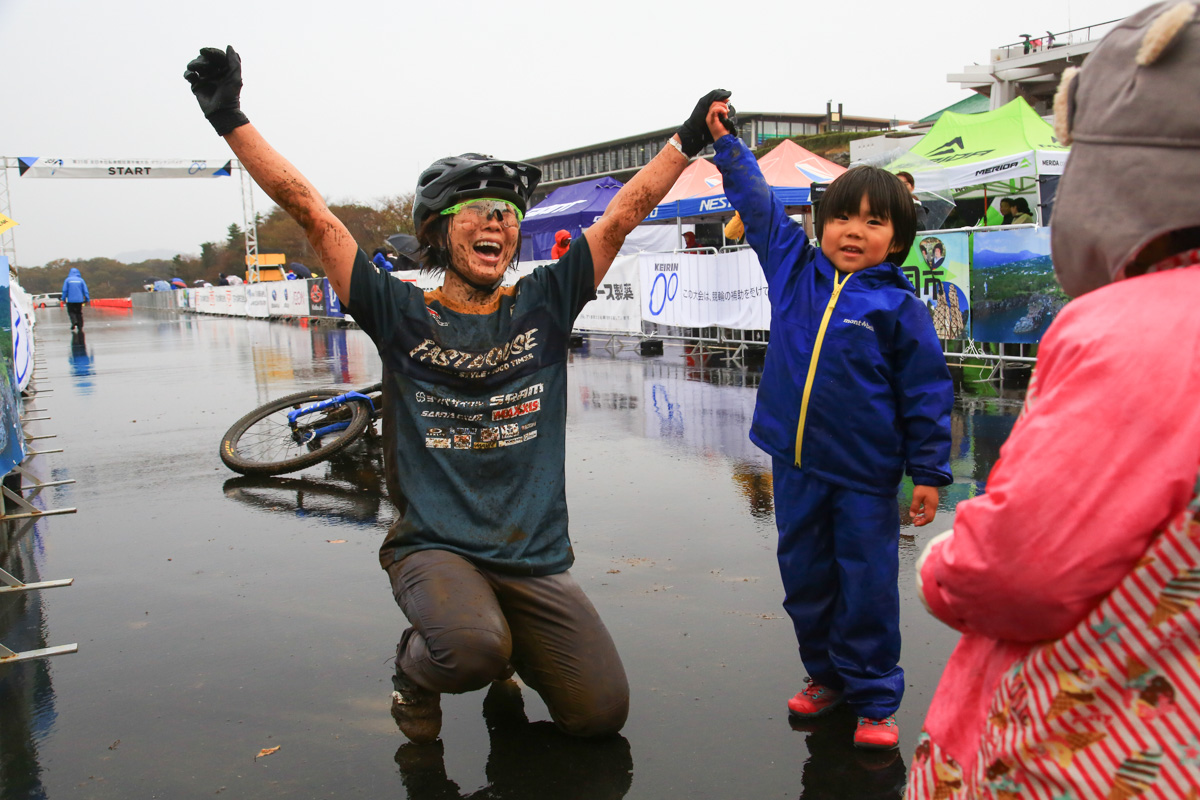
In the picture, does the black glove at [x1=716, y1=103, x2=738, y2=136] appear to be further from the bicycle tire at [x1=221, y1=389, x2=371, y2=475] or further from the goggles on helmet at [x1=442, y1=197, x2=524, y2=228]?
the bicycle tire at [x1=221, y1=389, x2=371, y2=475]

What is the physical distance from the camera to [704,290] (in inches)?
551

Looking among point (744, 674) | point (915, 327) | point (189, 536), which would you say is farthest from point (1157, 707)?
point (189, 536)

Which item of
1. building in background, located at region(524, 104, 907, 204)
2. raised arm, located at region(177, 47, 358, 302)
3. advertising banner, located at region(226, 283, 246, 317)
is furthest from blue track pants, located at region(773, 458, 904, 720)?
building in background, located at region(524, 104, 907, 204)

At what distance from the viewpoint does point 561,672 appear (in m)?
2.97

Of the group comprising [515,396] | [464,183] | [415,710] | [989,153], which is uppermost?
[989,153]

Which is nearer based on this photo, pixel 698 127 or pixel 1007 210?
pixel 698 127

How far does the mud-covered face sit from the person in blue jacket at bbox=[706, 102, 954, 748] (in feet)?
3.33

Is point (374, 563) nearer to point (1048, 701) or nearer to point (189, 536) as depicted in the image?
point (189, 536)

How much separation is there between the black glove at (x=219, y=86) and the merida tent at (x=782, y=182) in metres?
14.2

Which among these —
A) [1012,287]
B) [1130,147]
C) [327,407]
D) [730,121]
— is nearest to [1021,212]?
[1012,287]

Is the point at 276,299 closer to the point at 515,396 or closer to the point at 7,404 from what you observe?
the point at 7,404

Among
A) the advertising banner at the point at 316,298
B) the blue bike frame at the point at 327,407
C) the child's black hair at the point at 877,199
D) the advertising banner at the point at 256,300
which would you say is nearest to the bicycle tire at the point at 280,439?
the blue bike frame at the point at 327,407

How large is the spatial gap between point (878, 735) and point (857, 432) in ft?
3.15

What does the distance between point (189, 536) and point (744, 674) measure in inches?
152
